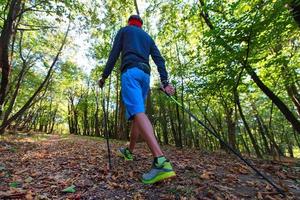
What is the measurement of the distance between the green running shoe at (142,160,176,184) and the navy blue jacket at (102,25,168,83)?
129 cm

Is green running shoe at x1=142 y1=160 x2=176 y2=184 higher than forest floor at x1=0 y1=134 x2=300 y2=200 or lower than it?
higher

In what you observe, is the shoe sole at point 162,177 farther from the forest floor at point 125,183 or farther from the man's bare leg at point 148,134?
the man's bare leg at point 148,134

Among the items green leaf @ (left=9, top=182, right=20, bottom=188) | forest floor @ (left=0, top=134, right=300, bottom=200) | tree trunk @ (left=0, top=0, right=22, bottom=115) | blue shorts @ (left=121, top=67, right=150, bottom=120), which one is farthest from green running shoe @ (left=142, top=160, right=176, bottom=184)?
tree trunk @ (left=0, top=0, right=22, bottom=115)

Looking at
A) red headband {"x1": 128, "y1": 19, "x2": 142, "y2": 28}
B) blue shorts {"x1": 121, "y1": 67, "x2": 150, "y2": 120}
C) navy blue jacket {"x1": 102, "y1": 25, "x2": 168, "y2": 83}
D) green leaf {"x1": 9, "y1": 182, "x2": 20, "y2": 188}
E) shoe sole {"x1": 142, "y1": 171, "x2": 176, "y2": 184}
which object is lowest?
green leaf {"x1": 9, "y1": 182, "x2": 20, "y2": 188}

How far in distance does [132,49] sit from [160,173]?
1871 millimetres

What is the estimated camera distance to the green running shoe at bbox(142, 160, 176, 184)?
2926 millimetres

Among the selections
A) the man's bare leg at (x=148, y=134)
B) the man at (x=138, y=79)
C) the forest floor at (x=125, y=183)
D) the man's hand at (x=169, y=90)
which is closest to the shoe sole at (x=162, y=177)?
the man at (x=138, y=79)

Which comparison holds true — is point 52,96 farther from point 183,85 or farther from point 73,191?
point 73,191

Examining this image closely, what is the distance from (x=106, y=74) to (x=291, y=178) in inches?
143

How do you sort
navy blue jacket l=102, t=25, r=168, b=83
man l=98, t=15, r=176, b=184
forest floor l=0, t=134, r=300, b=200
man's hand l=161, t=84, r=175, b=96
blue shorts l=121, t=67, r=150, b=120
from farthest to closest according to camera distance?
1. navy blue jacket l=102, t=25, r=168, b=83
2. man's hand l=161, t=84, r=175, b=96
3. blue shorts l=121, t=67, r=150, b=120
4. man l=98, t=15, r=176, b=184
5. forest floor l=0, t=134, r=300, b=200

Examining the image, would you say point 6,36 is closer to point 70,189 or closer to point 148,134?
→ point 70,189

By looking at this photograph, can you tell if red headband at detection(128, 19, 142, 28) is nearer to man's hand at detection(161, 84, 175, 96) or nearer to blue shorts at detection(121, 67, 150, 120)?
blue shorts at detection(121, 67, 150, 120)

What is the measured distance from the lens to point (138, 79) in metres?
3.57

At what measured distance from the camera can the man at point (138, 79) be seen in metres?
3.06
